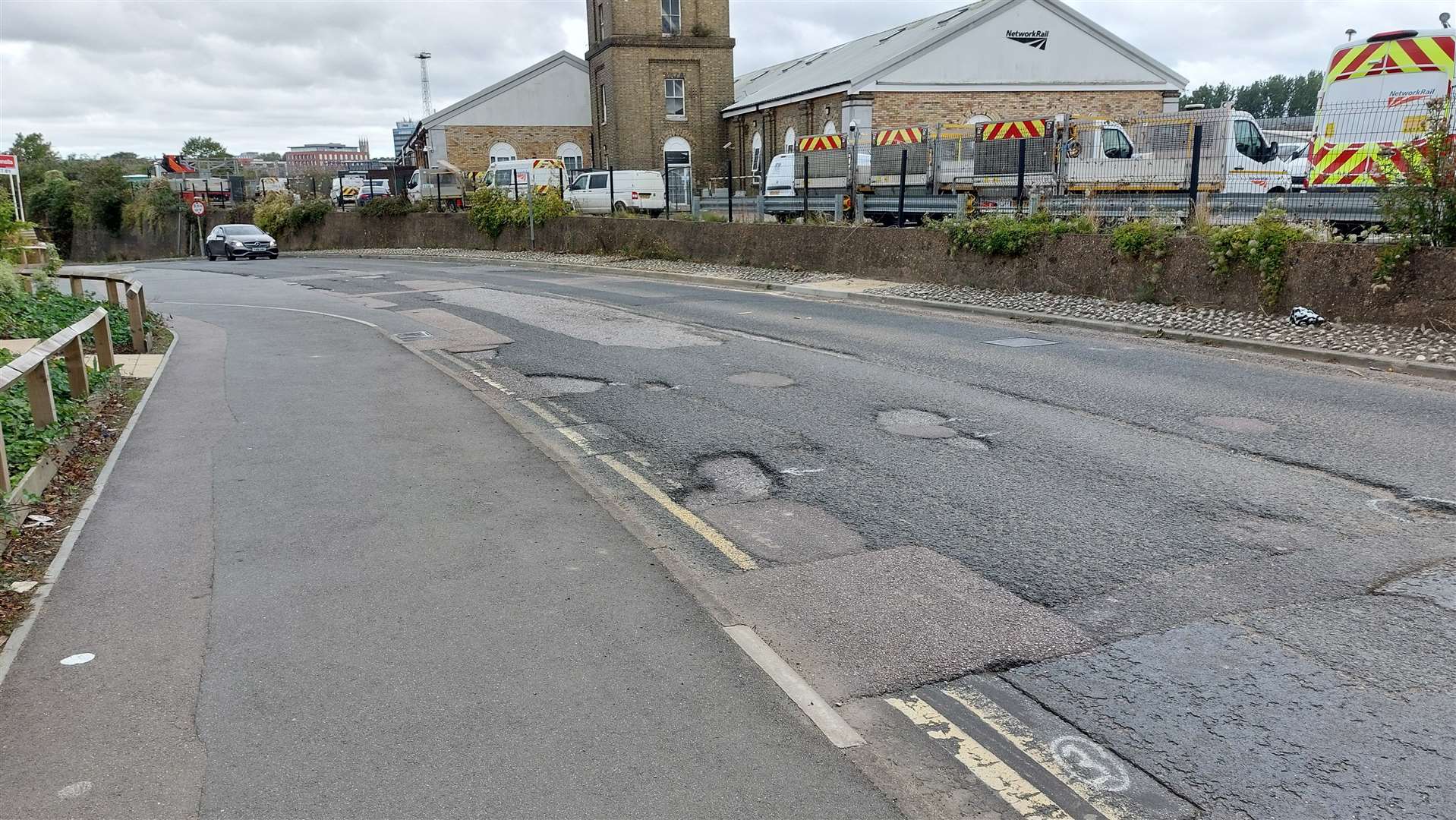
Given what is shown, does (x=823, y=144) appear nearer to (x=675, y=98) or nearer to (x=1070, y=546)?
(x=675, y=98)

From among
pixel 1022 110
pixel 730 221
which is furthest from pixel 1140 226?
pixel 1022 110

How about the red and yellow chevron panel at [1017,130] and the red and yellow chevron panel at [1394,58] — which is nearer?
the red and yellow chevron panel at [1394,58]

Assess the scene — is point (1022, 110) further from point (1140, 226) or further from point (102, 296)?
point (102, 296)

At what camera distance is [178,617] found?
16.7 ft

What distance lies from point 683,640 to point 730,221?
22.5m

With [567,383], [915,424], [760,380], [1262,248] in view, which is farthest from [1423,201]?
[567,383]

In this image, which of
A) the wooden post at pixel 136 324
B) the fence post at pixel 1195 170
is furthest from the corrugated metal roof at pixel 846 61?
the wooden post at pixel 136 324

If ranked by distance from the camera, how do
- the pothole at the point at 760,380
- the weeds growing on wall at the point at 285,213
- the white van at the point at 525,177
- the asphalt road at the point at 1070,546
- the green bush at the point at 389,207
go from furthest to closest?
the weeds growing on wall at the point at 285,213 → the green bush at the point at 389,207 → the white van at the point at 525,177 → the pothole at the point at 760,380 → the asphalt road at the point at 1070,546

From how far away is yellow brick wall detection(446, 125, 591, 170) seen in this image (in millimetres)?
52938

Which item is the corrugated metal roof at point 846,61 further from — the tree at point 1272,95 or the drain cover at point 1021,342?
the tree at point 1272,95

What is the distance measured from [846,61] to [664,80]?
338 inches

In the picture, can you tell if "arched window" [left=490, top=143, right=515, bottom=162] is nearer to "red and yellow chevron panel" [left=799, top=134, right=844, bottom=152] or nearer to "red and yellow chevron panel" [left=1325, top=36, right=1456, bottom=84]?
"red and yellow chevron panel" [left=799, top=134, right=844, bottom=152]

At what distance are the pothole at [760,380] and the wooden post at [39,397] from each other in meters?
6.06

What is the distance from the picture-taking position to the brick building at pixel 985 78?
4119 centimetres
